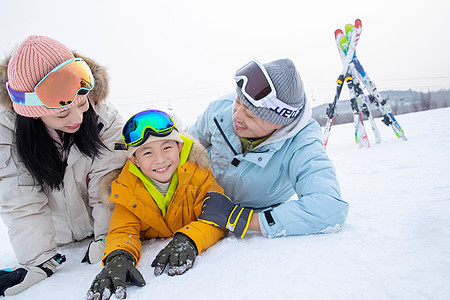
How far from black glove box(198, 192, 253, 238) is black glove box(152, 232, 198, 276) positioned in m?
0.20

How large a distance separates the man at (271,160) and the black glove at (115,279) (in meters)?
0.49

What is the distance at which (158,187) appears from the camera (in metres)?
1.86

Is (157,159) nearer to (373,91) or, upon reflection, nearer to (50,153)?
(50,153)

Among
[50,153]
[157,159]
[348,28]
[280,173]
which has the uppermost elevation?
[348,28]

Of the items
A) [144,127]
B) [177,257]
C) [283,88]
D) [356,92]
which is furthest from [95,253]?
[356,92]

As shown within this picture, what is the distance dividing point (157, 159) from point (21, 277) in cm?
89

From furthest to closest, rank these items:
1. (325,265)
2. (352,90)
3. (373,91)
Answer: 1. (352,90)
2. (373,91)
3. (325,265)

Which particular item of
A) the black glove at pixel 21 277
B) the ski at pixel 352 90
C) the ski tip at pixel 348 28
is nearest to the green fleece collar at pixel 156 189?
A: the black glove at pixel 21 277

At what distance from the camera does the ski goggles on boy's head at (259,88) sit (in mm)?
1809

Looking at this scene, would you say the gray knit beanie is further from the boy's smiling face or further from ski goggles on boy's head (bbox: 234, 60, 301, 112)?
the boy's smiling face

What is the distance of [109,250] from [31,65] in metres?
1.01

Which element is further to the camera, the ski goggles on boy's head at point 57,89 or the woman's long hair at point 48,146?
the woman's long hair at point 48,146

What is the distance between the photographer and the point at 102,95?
1894 millimetres

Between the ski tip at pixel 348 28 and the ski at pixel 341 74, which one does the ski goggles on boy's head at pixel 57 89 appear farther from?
the ski tip at pixel 348 28
